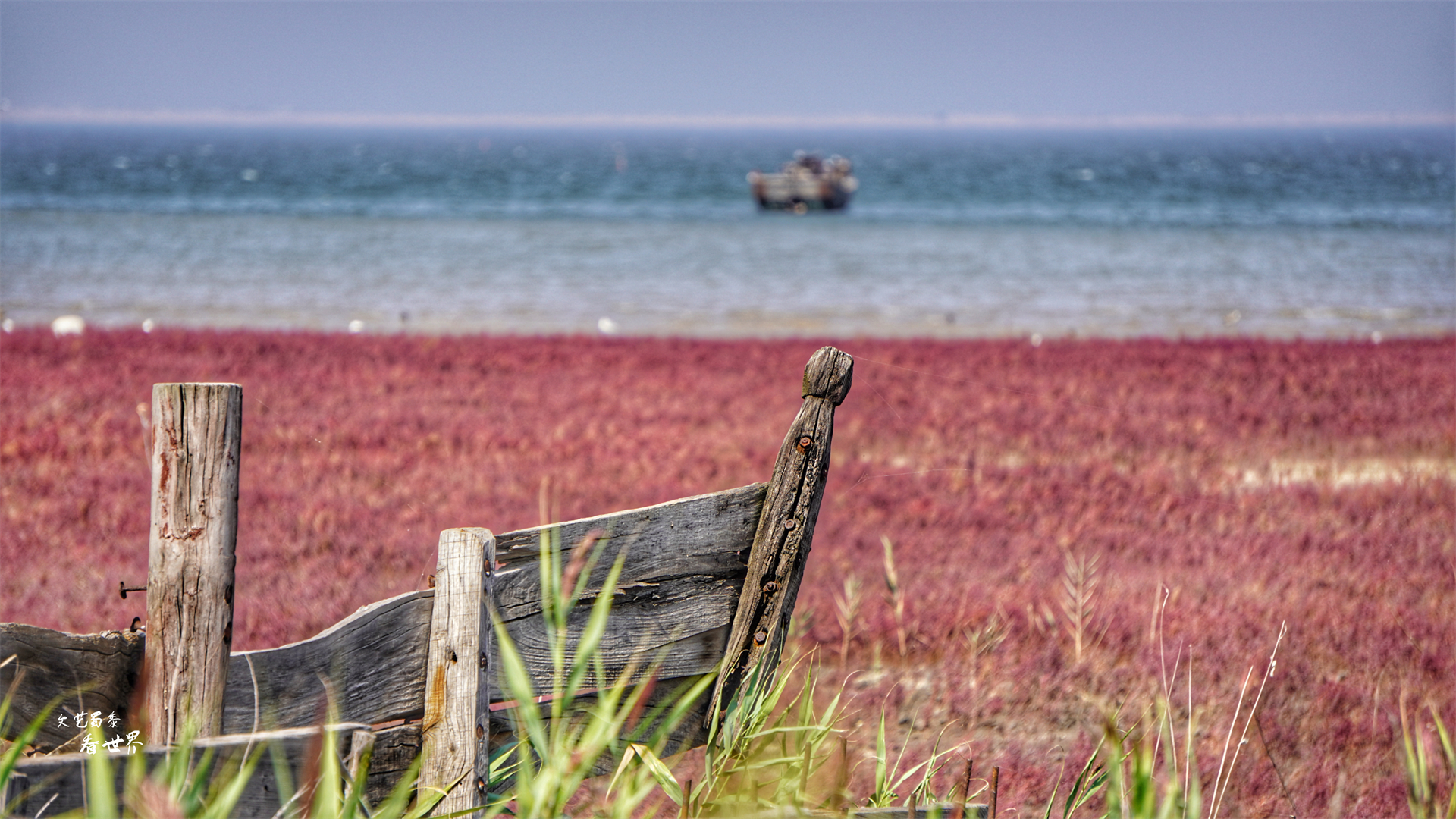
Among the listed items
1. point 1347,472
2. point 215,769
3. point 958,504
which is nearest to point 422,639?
point 215,769

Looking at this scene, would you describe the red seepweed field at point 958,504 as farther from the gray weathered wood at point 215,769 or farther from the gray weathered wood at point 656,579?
the gray weathered wood at point 215,769

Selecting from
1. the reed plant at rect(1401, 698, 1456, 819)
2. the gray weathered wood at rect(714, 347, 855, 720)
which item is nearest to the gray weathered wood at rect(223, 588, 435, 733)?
the gray weathered wood at rect(714, 347, 855, 720)

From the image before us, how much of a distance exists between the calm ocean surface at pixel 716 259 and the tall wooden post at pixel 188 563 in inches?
612

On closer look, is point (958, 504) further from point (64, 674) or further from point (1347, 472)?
point (64, 674)

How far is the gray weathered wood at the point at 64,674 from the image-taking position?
6.62 ft

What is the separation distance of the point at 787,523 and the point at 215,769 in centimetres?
133

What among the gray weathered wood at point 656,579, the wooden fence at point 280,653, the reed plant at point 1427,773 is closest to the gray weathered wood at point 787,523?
the gray weathered wood at point 656,579

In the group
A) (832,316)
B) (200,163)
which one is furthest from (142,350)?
(200,163)

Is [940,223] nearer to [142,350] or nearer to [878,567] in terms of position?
[142,350]

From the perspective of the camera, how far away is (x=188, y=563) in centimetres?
217

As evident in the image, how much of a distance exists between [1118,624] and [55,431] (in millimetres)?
7238

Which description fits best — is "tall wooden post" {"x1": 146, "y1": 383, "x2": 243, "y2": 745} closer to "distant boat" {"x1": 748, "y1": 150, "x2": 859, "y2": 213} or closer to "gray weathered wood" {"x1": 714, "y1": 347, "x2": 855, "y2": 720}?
"gray weathered wood" {"x1": 714, "y1": 347, "x2": 855, "y2": 720}

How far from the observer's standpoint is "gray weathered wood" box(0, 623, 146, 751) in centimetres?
202

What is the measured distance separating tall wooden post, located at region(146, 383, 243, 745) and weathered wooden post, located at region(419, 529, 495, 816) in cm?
43
